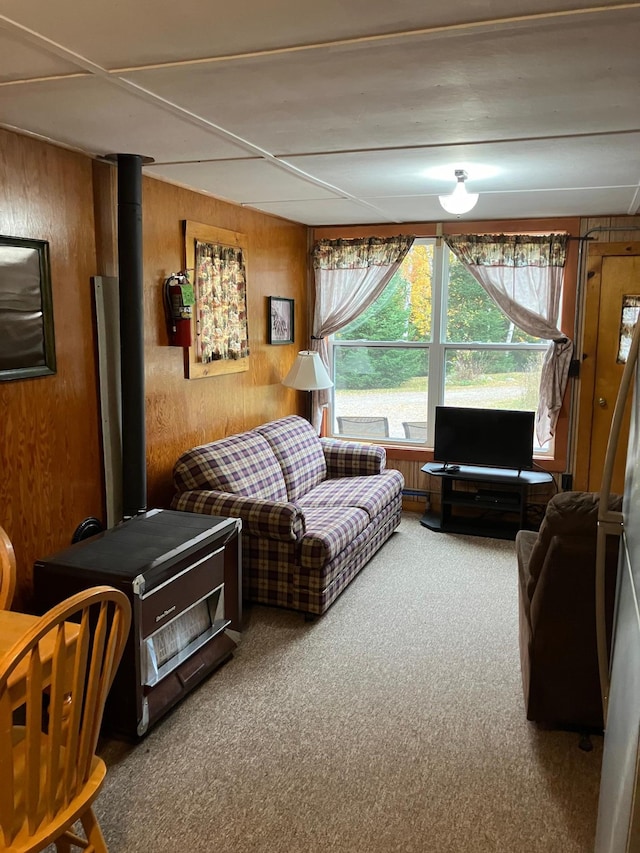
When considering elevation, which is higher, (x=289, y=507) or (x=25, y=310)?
(x=25, y=310)

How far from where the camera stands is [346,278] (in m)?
5.55

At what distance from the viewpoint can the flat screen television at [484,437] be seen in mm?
4961

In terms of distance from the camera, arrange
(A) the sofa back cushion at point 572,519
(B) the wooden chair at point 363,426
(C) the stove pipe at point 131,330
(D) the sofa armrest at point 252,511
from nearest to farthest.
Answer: (A) the sofa back cushion at point 572,519 → (C) the stove pipe at point 131,330 → (D) the sofa armrest at point 252,511 → (B) the wooden chair at point 363,426

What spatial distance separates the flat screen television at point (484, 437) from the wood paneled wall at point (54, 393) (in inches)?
109

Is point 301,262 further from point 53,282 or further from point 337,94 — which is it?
point 337,94

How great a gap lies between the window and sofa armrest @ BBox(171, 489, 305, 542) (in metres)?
2.35

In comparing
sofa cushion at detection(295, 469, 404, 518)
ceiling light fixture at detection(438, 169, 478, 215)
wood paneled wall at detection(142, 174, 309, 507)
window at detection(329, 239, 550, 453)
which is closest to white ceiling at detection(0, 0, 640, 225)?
ceiling light fixture at detection(438, 169, 478, 215)

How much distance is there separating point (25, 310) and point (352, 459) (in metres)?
2.76

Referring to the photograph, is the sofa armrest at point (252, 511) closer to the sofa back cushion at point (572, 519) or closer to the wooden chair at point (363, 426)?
the sofa back cushion at point (572, 519)

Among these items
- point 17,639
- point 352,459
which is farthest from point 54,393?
point 352,459

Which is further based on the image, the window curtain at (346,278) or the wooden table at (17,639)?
the window curtain at (346,278)

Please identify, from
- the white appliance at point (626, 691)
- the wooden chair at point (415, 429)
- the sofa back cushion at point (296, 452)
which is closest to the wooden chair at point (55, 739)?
the white appliance at point (626, 691)

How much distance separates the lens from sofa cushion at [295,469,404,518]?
4273 mm

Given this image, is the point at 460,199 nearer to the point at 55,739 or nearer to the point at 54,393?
the point at 54,393
